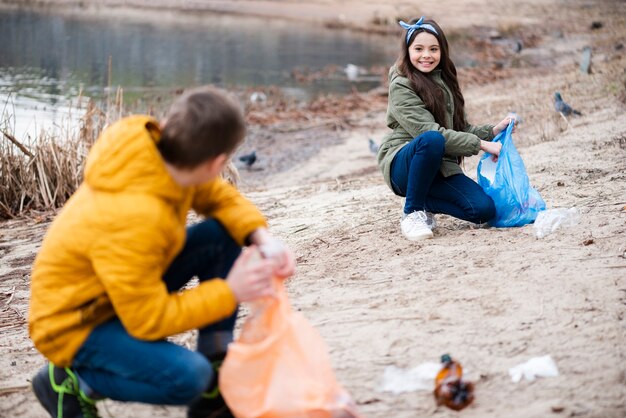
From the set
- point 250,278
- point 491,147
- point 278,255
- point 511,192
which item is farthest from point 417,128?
point 250,278

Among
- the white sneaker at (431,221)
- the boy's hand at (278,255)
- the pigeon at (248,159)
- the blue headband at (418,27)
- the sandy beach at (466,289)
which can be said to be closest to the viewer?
the boy's hand at (278,255)

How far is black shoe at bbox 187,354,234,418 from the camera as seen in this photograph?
8.29ft

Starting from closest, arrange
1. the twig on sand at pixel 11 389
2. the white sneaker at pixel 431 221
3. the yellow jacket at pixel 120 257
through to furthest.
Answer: the yellow jacket at pixel 120 257
the twig on sand at pixel 11 389
the white sneaker at pixel 431 221

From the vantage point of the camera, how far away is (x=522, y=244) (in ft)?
13.2

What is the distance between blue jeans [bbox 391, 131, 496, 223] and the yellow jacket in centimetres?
207

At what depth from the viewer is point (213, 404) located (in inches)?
100

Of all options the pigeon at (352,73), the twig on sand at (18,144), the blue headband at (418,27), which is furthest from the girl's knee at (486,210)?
the pigeon at (352,73)

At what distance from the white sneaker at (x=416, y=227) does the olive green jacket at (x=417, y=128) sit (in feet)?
0.95

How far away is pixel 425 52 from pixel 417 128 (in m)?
0.45

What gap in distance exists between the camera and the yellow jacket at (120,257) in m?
2.18

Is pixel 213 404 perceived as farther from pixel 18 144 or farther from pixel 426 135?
pixel 18 144

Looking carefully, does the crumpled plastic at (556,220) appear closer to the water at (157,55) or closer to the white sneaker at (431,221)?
the white sneaker at (431,221)

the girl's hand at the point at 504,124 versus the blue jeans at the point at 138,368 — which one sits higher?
the girl's hand at the point at 504,124

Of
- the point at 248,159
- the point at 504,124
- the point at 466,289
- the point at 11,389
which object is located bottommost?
the point at 248,159
